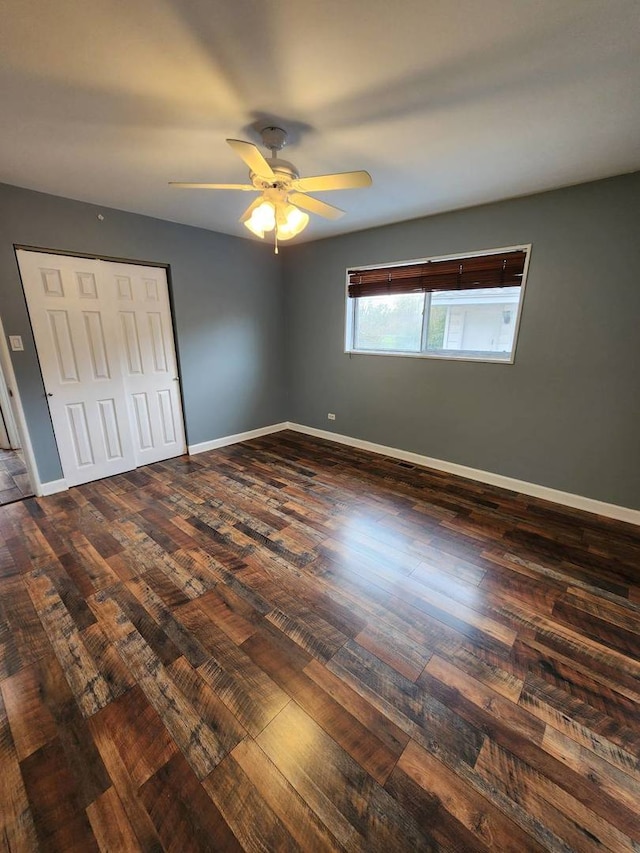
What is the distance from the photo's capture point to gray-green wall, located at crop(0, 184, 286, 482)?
279 cm

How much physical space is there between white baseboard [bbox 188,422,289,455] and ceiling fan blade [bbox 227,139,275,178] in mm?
3132

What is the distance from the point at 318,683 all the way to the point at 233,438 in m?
3.45

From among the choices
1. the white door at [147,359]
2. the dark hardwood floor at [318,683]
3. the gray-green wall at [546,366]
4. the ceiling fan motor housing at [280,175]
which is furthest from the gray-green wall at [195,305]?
the ceiling fan motor housing at [280,175]

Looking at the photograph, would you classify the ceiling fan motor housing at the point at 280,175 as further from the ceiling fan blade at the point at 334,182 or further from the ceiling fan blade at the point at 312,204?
the ceiling fan blade at the point at 312,204

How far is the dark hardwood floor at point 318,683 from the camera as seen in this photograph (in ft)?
3.49

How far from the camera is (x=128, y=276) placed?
3.39 m

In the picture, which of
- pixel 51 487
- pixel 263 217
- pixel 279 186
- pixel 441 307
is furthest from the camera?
pixel 441 307

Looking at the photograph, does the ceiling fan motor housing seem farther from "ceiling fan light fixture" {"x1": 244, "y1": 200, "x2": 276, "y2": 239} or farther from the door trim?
the door trim

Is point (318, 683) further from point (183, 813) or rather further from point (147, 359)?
point (147, 359)

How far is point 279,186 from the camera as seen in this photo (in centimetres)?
188

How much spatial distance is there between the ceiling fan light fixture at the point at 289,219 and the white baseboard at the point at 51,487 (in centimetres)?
300

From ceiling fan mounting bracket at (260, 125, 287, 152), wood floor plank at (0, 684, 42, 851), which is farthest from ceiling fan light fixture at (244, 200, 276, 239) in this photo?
wood floor plank at (0, 684, 42, 851)

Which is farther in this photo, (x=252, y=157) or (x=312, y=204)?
(x=312, y=204)

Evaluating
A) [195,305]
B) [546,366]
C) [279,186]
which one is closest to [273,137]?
[279,186]
